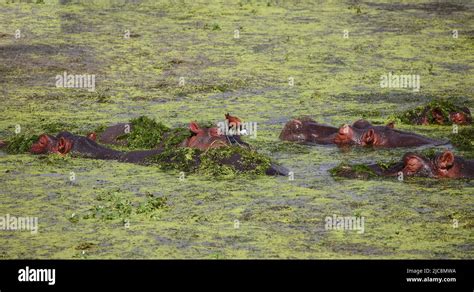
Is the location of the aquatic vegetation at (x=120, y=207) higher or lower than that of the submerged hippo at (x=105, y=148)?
lower

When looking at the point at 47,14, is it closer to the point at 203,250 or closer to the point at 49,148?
the point at 49,148

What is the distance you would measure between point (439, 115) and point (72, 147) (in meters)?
4.14

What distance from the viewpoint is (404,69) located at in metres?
16.4

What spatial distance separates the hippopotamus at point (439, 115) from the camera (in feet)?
43.1

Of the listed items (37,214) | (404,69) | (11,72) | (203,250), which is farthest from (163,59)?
(203,250)

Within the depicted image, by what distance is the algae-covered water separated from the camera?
913cm

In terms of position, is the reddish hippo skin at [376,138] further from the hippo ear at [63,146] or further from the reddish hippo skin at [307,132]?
the hippo ear at [63,146]

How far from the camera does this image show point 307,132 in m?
12.3

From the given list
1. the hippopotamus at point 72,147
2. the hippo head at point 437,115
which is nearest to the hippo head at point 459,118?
the hippo head at point 437,115

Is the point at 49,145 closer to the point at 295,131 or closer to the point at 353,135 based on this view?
the point at 295,131

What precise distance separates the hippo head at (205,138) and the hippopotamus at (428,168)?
1319 millimetres
